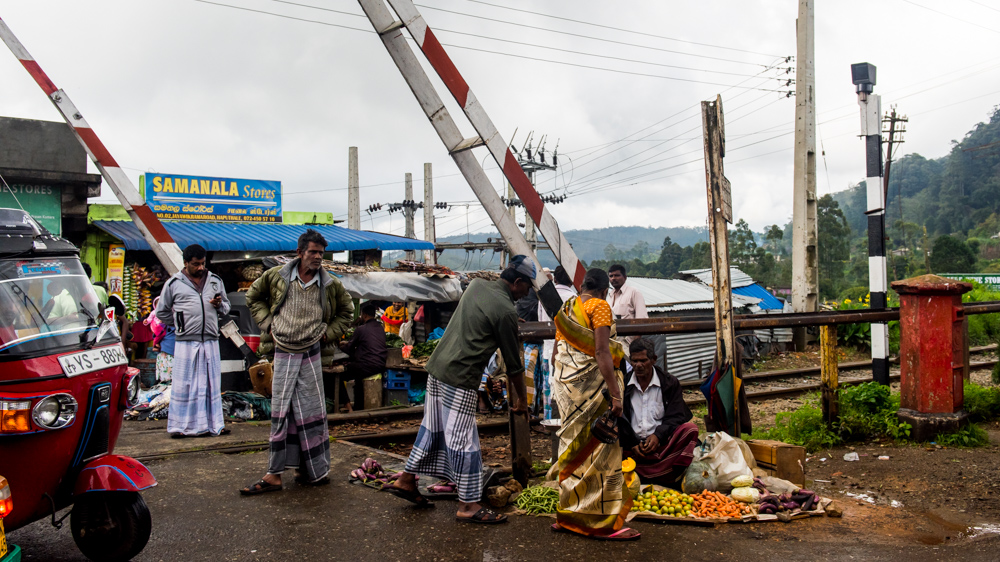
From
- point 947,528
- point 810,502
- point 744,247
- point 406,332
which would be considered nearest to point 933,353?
point 947,528

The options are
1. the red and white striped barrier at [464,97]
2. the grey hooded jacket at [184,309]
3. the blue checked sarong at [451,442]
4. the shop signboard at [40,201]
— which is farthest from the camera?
the shop signboard at [40,201]

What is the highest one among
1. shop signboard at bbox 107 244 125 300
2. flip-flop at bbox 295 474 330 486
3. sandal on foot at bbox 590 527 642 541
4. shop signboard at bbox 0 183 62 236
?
shop signboard at bbox 0 183 62 236

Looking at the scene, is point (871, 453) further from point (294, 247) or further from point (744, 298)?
point (744, 298)

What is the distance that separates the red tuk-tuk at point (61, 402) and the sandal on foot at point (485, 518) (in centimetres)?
188

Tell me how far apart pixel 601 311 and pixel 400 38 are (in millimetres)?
2437

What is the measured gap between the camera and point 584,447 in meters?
4.46

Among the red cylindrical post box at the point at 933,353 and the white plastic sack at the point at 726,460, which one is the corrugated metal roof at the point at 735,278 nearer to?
the red cylindrical post box at the point at 933,353

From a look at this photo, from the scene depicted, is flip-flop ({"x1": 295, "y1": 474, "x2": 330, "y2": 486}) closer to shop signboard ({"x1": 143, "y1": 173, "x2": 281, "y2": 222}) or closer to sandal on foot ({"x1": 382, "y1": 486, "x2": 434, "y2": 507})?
sandal on foot ({"x1": 382, "y1": 486, "x2": 434, "y2": 507})

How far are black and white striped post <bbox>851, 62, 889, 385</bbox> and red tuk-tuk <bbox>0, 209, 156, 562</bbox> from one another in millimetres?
6959

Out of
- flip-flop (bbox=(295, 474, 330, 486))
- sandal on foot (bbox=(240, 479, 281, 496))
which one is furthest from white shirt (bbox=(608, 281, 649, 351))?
sandal on foot (bbox=(240, 479, 281, 496))

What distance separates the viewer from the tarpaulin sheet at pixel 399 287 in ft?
40.5

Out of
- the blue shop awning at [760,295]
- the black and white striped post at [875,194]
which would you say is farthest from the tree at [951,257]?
the black and white striped post at [875,194]

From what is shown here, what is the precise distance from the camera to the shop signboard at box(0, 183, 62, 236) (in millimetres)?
12207

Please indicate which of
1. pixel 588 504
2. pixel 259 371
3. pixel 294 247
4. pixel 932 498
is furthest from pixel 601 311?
pixel 294 247
